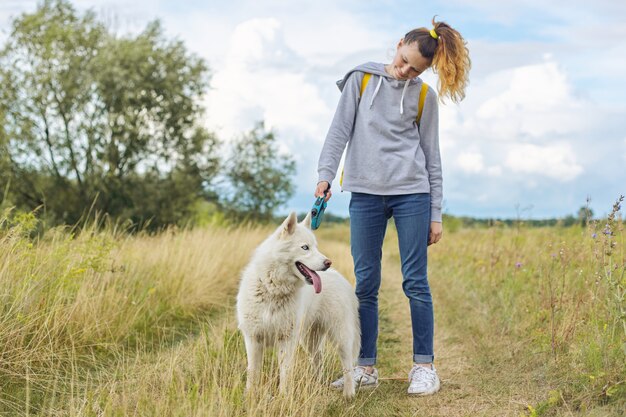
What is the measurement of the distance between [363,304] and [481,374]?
120cm

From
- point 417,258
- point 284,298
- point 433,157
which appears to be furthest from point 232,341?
point 433,157

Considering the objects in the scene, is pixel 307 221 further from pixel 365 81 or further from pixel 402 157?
pixel 365 81

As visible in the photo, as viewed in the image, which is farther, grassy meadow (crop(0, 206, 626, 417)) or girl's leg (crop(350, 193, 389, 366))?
girl's leg (crop(350, 193, 389, 366))

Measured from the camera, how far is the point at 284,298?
14.1 ft

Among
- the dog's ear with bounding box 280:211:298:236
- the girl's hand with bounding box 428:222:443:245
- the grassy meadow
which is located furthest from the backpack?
the grassy meadow

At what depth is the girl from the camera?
4.40 m

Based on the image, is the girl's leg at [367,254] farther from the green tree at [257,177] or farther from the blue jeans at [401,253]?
the green tree at [257,177]

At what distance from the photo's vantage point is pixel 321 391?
4062 millimetres

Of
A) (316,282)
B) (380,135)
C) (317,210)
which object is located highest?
(380,135)

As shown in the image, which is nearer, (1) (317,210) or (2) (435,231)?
(1) (317,210)

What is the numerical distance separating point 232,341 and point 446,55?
2.79 m

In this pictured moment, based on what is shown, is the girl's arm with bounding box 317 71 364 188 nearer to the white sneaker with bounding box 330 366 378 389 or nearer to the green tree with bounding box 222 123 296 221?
the white sneaker with bounding box 330 366 378 389

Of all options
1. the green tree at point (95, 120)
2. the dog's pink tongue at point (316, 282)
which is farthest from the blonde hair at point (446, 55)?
the green tree at point (95, 120)

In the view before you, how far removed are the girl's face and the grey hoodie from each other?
56 millimetres
